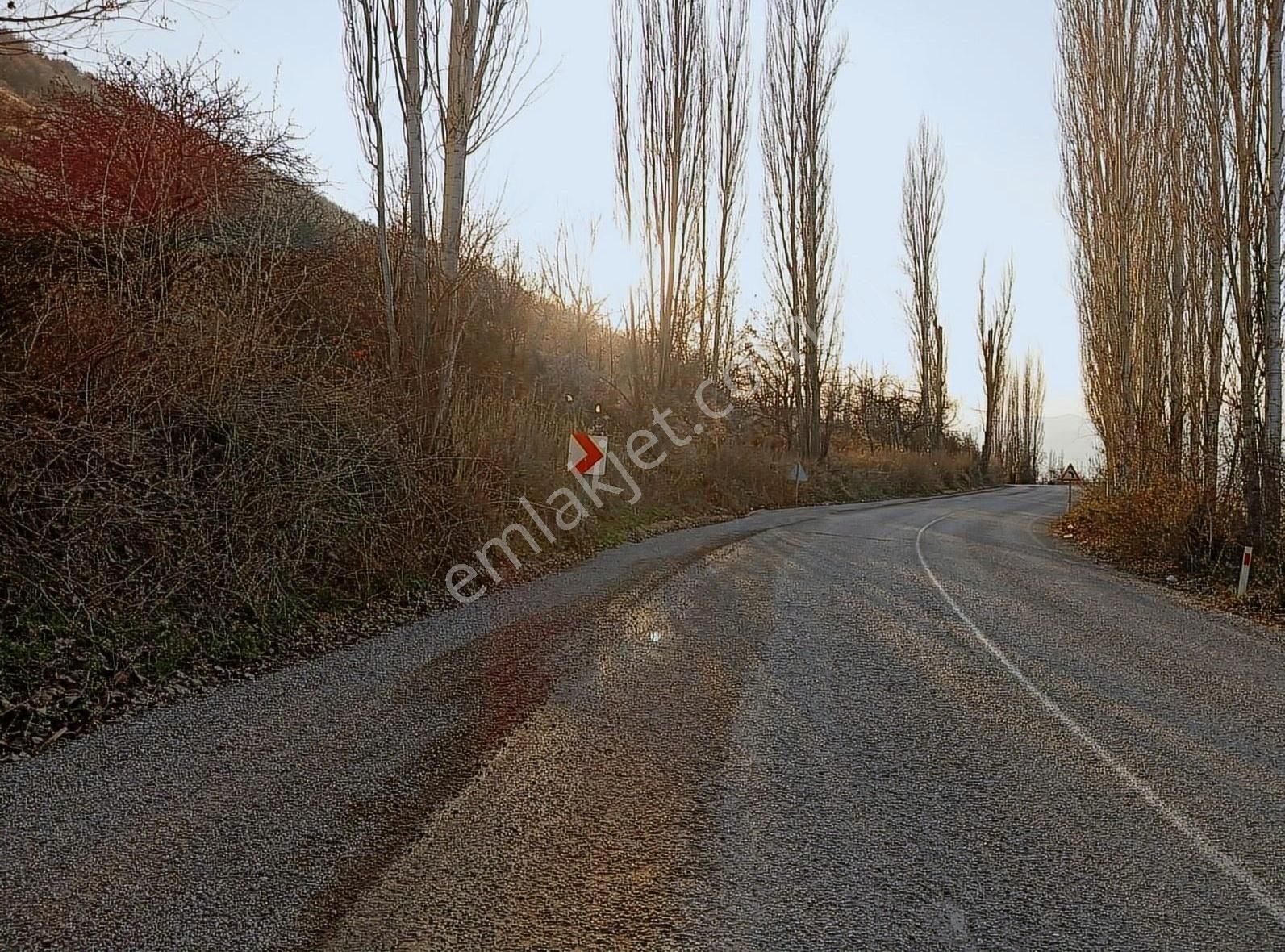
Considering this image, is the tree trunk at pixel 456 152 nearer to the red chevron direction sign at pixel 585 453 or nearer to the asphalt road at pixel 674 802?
the red chevron direction sign at pixel 585 453

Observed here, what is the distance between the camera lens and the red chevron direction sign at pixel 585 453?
16234 millimetres

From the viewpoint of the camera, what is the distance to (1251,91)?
13.2 m

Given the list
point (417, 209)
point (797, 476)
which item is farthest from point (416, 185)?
point (797, 476)

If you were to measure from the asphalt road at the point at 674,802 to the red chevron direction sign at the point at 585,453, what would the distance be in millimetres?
7608

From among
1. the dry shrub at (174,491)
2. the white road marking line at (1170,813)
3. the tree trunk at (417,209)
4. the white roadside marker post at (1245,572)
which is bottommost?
the white road marking line at (1170,813)

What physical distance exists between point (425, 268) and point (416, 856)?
946 cm

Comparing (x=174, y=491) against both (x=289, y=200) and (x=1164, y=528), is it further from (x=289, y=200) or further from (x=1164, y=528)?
(x=1164, y=528)

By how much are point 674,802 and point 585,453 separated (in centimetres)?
1206

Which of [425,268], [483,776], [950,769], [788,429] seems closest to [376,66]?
[425,268]

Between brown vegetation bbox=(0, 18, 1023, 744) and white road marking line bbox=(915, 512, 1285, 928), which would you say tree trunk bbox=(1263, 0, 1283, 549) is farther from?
brown vegetation bbox=(0, 18, 1023, 744)

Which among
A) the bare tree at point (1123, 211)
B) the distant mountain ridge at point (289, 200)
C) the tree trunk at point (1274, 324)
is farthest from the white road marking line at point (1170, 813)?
the bare tree at point (1123, 211)

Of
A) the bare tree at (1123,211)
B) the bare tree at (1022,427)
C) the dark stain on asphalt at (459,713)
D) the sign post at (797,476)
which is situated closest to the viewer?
the dark stain on asphalt at (459,713)

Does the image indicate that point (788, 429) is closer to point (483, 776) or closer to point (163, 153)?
point (163, 153)

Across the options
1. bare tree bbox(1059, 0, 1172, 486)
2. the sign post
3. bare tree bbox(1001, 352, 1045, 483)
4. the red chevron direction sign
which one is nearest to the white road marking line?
the red chevron direction sign
